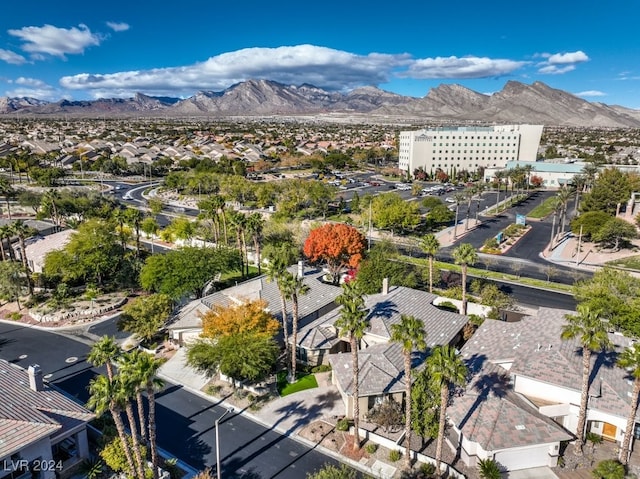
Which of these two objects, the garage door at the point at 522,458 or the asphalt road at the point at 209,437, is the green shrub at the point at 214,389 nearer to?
the asphalt road at the point at 209,437

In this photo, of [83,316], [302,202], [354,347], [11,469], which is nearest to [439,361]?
[354,347]

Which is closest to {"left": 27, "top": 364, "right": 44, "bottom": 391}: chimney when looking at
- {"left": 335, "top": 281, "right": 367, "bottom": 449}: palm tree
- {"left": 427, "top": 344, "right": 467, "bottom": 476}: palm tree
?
{"left": 335, "top": 281, "right": 367, "bottom": 449}: palm tree

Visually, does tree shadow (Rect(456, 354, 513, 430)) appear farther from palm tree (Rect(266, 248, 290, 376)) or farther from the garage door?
palm tree (Rect(266, 248, 290, 376))

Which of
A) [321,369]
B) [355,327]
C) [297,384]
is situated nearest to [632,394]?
[355,327]

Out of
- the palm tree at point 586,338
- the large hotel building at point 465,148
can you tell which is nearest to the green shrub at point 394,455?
the palm tree at point 586,338

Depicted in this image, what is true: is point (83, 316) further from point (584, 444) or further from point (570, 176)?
point (570, 176)

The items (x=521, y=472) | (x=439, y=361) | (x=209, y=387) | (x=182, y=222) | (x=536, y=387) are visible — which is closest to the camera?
(x=439, y=361)
